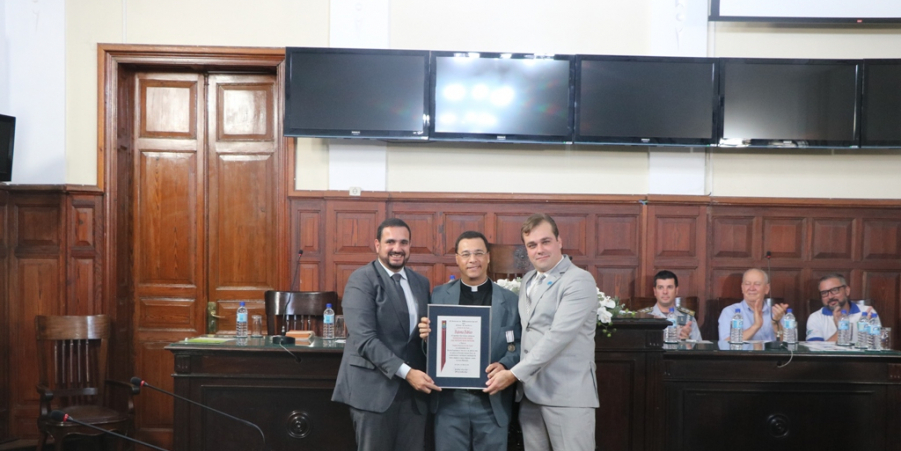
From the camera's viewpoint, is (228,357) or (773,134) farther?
(773,134)

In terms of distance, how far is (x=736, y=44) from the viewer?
6.01 meters

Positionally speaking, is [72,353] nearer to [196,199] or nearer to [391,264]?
[196,199]

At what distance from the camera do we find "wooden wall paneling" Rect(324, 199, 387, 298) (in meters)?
5.89

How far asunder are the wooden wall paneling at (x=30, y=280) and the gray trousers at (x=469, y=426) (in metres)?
3.82

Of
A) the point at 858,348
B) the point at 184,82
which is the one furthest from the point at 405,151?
the point at 858,348

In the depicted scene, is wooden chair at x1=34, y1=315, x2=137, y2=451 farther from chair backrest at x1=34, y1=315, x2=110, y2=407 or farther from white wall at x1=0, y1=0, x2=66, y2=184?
white wall at x1=0, y1=0, x2=66, y2=184

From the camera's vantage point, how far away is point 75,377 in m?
5.16

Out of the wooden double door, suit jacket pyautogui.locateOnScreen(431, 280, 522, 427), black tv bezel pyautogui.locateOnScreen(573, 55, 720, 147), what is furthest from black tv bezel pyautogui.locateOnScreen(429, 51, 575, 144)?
suit jacket pyautogui.locateOnScreen(431, 280, 522, 427)

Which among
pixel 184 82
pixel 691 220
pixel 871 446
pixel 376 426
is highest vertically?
pixel 184 82

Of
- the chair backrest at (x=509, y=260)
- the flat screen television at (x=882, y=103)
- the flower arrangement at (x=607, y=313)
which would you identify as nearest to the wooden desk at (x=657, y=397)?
the flower arrangement at (x=607, y=313)

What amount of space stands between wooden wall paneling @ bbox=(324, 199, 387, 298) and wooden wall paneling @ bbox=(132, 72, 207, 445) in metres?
1.08

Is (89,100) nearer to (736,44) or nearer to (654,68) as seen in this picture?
(654,68)

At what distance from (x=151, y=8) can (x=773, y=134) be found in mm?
5024

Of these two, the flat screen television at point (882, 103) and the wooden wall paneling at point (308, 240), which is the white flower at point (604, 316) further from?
the flat screen television at point (882, 103)
